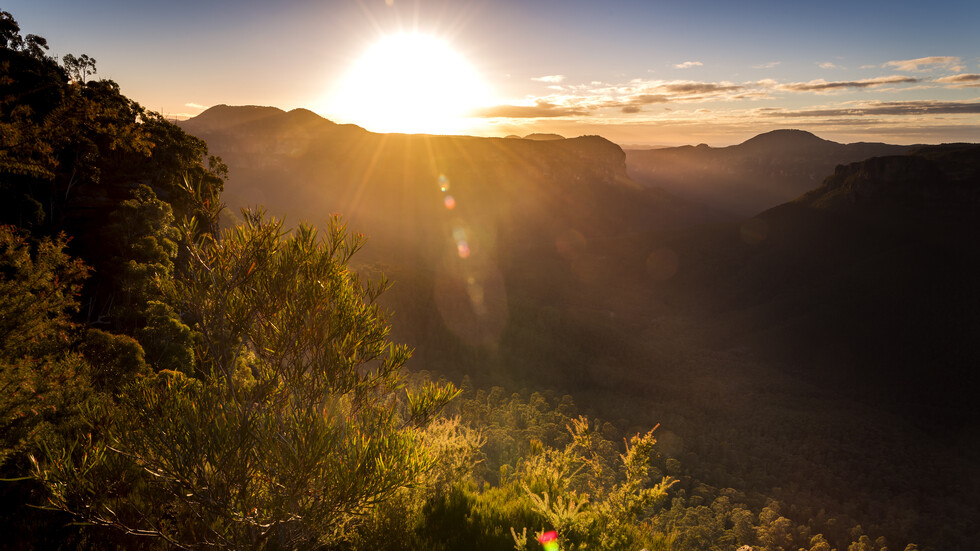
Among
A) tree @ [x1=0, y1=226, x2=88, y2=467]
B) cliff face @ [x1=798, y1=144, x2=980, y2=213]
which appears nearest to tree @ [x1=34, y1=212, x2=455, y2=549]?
tree @ [x1=0, y1=226, x2=88, y2=467]

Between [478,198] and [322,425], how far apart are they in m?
189

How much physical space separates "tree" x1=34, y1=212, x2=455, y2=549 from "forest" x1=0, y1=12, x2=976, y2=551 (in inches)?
1.8

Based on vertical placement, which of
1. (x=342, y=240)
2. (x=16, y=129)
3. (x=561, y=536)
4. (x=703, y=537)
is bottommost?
(x=703, y=537)

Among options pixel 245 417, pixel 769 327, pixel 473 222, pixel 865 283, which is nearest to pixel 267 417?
pixel 245 417

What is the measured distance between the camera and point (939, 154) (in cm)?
13388

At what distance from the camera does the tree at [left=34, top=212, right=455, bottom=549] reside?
20.6 ft

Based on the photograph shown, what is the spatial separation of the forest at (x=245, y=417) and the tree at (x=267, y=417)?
46 millimetres

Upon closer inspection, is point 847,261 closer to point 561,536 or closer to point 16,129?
point 561,536

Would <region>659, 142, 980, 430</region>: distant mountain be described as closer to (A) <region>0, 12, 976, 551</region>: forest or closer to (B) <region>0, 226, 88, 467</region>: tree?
(A) <region>0, 12, 976, 551</region>: forest

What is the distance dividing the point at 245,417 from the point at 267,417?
Result: 344 mm

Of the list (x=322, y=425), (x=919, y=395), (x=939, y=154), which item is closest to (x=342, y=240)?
(x=322, y=425)

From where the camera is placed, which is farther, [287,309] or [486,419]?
[486,419]

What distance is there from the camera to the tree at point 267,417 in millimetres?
6266

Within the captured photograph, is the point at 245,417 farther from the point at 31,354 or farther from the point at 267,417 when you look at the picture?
the point at 31,354
